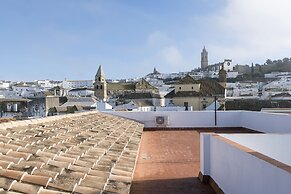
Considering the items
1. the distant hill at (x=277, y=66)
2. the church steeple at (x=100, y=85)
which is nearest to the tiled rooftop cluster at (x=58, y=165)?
the church steeple at (x=100, y=85)

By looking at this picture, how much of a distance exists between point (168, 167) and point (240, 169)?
97.2 inches

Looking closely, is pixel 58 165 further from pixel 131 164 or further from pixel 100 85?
pixel 100 85

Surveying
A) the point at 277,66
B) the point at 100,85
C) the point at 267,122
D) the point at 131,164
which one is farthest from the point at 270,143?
the point at 277,66

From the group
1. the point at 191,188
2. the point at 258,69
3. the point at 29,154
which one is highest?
the point at 258,69

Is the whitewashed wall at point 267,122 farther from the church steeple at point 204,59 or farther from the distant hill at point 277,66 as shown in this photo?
the church steeple at point 204,59

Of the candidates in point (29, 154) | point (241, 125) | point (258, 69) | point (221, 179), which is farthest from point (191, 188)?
point (258, 69)

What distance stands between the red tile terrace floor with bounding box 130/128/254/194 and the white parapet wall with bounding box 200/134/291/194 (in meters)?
0.40

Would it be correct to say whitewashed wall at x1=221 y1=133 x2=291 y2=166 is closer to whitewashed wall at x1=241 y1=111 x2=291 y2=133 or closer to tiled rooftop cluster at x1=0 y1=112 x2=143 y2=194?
tiled rooftop cluster at x1=0 y1=112 x2=143 y2=194

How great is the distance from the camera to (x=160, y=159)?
6.54 meters

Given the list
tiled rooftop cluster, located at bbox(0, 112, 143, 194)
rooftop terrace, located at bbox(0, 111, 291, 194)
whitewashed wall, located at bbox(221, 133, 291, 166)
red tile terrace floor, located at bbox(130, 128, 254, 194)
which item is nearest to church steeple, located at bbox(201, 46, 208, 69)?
red tile terrace floor, located at bbox(130, 128, 254, 194)

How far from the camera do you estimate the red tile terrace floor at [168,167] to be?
15.6 ft

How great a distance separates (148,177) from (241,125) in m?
6.69

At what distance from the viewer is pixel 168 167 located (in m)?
5.89

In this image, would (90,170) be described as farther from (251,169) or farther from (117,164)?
(251,169)
